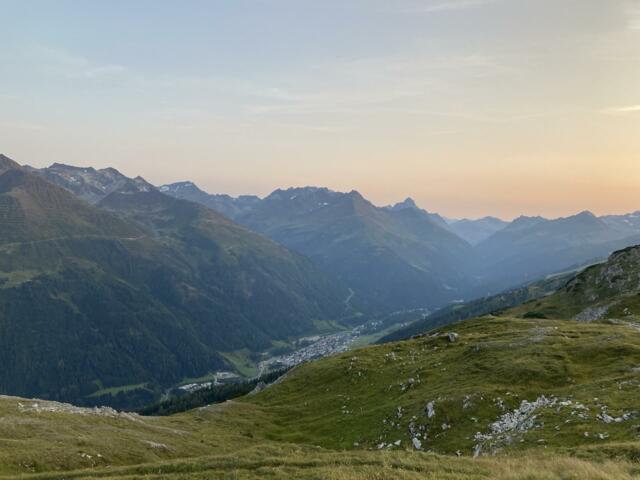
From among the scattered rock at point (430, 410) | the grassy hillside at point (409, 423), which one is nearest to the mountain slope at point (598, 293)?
the grassy hillside at point (409, 423)

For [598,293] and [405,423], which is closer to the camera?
[405,423]

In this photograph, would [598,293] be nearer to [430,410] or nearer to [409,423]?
[430,410]

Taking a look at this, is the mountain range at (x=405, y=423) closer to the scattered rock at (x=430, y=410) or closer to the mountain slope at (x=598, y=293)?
the scattered rock at (x=430, y=410)

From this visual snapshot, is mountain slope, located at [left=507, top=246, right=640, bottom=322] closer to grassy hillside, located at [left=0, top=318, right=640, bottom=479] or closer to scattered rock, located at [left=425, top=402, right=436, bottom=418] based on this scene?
grassy hillside, located at [left=0, top=318, right=640, bottom=479]

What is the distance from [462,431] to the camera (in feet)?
169

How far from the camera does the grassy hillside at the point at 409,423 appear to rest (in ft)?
107

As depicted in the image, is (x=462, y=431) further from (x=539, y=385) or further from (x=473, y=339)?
(x=473, y=339)

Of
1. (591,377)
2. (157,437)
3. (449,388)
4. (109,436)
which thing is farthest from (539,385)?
(109,436)

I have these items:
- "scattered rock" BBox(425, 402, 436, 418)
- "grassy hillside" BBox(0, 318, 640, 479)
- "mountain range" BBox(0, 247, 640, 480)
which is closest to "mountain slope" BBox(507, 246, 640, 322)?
"mountain range" BBox(0, 247, 640, 480)

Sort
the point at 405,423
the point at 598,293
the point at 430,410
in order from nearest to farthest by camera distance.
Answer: the point at 430,410 < the point at 405,423 < the point at 598,293

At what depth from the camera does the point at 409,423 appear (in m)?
58.5

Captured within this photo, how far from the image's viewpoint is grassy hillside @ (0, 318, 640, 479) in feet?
107

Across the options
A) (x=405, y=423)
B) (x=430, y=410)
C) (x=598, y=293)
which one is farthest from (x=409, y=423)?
(x=598, y=293)

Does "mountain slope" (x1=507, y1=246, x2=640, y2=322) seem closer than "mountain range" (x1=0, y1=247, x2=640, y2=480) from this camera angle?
No
